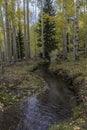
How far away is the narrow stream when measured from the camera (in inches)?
320

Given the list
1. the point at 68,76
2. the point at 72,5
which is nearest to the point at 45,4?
the point at 72,5

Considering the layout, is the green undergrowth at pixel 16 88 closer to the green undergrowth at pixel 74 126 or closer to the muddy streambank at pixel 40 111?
the muddy streambank at pixel 40 111

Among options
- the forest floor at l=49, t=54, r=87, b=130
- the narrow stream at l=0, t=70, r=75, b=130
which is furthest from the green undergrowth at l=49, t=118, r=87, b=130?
the narrow stream at l=0, t=70, r=75, b=130

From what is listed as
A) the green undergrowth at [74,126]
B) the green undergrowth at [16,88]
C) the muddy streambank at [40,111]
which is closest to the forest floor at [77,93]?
the green undergrowth at [74,126]

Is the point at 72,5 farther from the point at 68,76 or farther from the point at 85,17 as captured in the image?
the point at 68,76

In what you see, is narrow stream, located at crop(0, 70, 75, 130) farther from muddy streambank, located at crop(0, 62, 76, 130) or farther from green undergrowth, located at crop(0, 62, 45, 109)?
green undergrowth, located at crop(0, 62, 45, 109)

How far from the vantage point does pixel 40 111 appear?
9.54 meters

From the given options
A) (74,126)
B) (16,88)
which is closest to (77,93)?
(16,88)

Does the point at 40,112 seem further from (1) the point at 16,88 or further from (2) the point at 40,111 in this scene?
(1) the point at 16,88

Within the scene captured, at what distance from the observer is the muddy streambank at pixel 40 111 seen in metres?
8.16

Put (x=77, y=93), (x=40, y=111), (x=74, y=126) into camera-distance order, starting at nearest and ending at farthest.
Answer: (x=74, y=126), (x=40, y=111), (x=77, y=93)

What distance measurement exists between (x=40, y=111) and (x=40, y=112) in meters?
0.13

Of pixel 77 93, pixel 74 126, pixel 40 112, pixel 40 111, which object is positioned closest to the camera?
pixel 74 126

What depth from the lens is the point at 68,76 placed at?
15578 millimetres
